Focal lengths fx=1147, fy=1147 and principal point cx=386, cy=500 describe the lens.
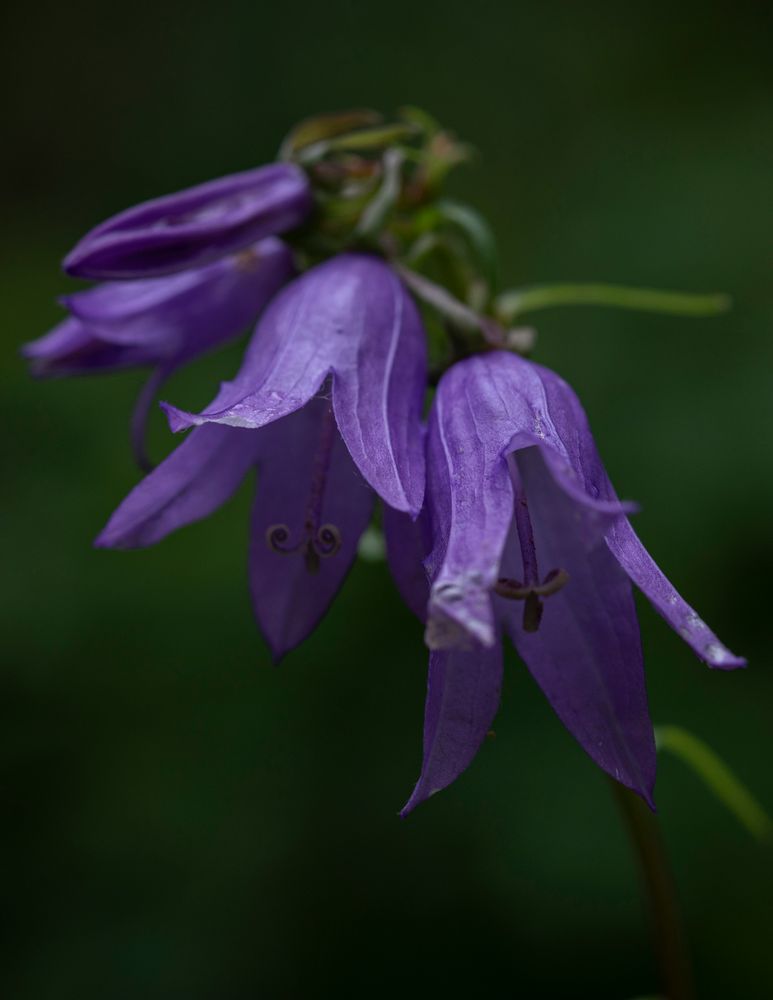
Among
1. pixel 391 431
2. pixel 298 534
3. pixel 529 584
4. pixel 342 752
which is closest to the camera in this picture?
pixel 529 584

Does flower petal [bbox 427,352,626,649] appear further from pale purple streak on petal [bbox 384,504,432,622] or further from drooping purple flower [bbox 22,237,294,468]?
drooping purple flower [bbox 22,237,294,468]

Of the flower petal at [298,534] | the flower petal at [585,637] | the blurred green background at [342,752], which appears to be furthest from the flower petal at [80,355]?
the blurred green background at [342,752]

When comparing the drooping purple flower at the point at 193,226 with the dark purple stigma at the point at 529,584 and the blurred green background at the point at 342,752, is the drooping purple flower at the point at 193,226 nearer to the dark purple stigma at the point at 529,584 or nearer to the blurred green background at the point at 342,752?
the dark purple stigma at the point at 529,584

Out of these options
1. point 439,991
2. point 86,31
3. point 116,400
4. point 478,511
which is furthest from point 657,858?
point 86,31

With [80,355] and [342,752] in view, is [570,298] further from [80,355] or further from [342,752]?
[342,752]

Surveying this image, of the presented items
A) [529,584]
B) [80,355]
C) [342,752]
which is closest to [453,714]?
[529,584]
